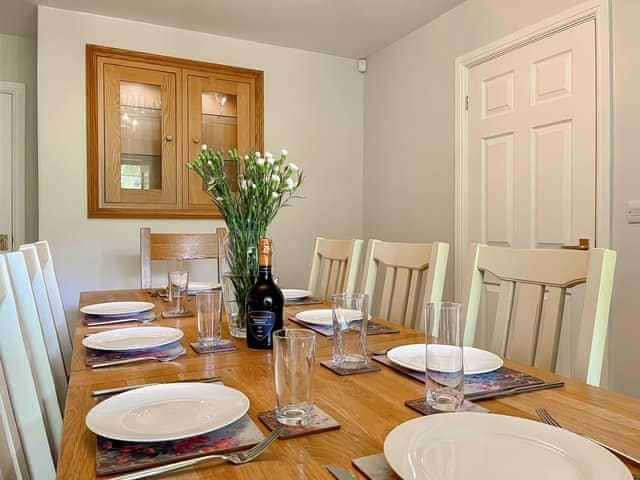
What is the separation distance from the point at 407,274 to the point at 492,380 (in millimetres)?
806

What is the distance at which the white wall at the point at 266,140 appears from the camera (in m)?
2.92

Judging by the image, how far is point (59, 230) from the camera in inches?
116

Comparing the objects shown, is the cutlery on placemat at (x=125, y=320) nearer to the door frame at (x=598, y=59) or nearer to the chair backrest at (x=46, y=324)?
the chair backrest at (x=46, y=324)

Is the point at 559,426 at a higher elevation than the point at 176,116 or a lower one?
lower

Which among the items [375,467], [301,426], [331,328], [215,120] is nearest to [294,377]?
[301,426]

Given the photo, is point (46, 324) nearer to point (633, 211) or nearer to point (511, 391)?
point (511, 391)

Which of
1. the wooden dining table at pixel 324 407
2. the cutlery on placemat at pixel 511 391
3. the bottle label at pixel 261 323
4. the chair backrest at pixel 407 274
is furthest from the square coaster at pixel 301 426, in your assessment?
the chair backrest at pixel 407 274

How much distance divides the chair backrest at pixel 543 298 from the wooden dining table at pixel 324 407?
0.48 ft

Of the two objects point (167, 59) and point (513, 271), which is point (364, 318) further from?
point (167, 59)

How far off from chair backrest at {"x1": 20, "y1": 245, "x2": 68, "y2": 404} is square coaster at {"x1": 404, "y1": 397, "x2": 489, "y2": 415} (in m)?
Answer: 1.13

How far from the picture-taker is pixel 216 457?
1.93 ft

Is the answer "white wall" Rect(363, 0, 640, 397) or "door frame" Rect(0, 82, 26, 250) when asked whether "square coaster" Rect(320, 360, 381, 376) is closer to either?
"white wall" Rect(363, 0, 640, 397)

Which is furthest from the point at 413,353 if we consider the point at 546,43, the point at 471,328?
the point at 546,43

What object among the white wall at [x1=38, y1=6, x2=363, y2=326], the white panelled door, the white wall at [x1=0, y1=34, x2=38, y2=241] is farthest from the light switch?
the white wall at [x1=0, y1=34, x2=38, y2=241]
